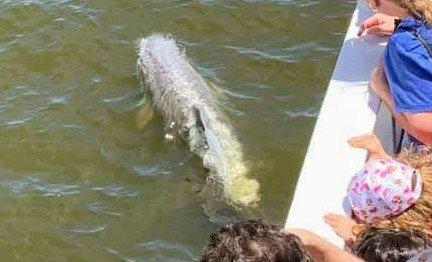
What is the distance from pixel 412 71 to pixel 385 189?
42.2 inches

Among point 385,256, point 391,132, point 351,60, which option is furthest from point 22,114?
point 385,256

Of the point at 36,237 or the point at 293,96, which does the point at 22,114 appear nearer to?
the point at 36,237

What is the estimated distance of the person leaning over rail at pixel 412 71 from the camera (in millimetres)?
4645

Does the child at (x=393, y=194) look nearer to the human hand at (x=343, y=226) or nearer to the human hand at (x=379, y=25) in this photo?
the human hand at (x=343, y=226)

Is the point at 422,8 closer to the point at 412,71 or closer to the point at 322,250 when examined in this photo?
the point at 412,71

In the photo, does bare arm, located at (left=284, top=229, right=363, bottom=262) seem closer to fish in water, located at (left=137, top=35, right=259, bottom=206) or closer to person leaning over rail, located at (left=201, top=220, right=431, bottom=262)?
person leaning over rail, located at (left=201, top=220, right=431, bottom=262)

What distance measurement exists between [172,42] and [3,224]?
3054 mm

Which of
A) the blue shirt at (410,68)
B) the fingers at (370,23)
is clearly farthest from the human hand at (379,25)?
the blue shirt at (410,68)

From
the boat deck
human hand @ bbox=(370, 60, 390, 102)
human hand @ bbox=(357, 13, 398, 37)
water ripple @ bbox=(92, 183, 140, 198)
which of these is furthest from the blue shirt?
water ripple @ bbox=(92, 183, 140, 198)

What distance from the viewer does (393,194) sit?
4004 mm

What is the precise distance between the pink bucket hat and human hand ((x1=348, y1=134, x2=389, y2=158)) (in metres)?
0.54

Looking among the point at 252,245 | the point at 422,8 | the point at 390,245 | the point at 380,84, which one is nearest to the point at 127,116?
the point at 380,84

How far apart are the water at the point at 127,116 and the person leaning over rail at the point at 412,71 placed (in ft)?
7.36

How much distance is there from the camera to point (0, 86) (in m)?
8.79
